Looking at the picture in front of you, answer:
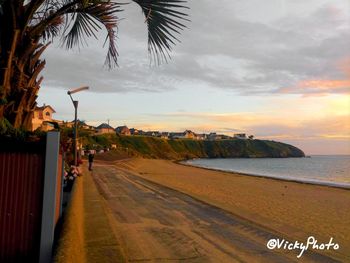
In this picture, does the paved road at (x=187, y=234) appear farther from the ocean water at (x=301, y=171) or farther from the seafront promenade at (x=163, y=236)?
the ocean water at (x=301, y=171)

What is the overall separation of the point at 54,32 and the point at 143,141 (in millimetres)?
147127

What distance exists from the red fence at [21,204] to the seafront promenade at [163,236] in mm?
442

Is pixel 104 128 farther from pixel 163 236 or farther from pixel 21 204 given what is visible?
pixel 21 204

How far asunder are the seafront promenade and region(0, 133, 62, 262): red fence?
44 centimetres

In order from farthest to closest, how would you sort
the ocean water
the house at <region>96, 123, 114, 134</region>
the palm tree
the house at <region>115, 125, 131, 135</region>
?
1. the house at <region>115, 125, 131, 135</region>
2. the house at <region>96, 123, 114, 134</region>
3. the ocean water
4. the palm tree

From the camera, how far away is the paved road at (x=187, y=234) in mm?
6289

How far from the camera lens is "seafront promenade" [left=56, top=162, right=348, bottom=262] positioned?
225 inches

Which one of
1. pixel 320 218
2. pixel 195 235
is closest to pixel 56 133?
pixel 195 235

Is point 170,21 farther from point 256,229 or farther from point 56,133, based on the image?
point 256,229

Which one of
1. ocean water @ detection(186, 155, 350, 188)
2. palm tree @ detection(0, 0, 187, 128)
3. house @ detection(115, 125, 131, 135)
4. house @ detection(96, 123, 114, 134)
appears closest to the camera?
palm tree @ detection(0, 0, 187, 128)

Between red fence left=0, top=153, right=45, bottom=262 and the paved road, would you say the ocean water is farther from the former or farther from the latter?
red fence left=0, top=153, right=45, bottom=262

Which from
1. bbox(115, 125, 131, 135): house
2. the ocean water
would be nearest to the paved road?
the ocean water

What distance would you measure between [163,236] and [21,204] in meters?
3.47

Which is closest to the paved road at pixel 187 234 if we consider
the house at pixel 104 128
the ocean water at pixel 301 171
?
the ocean water at pixel 301 171
